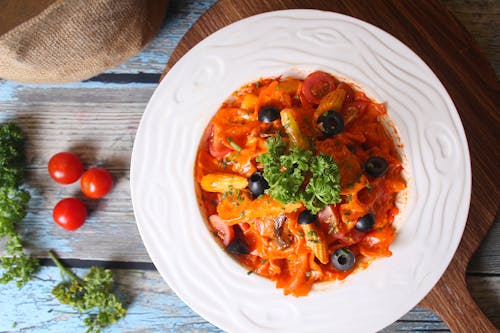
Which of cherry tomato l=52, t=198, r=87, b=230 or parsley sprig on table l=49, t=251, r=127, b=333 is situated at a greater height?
cherry tomato l=52, t=198, r=87, b=230

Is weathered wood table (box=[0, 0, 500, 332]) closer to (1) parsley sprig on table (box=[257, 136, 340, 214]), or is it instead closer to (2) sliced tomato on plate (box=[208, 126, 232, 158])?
(2) sliced tomato on plate (box=[208, 126, 232, 158])

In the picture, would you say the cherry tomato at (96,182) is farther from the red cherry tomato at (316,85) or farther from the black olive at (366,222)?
the black olive at (366,222)

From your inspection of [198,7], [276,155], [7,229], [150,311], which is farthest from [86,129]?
[276,155]

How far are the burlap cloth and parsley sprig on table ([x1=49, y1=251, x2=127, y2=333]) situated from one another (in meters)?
1.31

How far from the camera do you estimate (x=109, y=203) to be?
345 centimetres

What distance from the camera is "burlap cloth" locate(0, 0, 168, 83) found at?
2621mm

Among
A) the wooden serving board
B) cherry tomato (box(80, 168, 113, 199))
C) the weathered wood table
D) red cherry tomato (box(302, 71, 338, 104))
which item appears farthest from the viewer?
the weathered wood table

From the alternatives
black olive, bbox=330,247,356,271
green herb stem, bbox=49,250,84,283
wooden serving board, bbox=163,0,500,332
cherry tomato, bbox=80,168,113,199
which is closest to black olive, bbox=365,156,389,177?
black olive, bbox=330,247,356,271

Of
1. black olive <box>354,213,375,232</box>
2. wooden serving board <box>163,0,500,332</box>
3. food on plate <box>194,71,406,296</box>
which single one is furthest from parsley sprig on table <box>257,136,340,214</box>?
wooden serving board <box>163,0,500,332</box>

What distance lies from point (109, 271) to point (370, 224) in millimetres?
1808

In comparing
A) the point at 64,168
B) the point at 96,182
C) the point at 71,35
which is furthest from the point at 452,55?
the point at 64,168

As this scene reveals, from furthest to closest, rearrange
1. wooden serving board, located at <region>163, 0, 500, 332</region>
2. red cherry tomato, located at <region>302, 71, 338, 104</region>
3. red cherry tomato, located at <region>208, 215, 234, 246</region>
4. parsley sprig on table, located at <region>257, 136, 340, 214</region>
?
wooden serving board, located at <region>163, 0, 500, 332</region>, red cherry tomato, located at <region>208, 215, 234, 246</region>, red cherry tomato, located at <region>302, 71, 338, 104</region>, parsley sprig on table, located at <region>257, 136, 340, 214</region>

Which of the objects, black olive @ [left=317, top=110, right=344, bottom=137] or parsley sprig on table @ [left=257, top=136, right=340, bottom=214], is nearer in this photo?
parsley sprig on table @ [left=257, top=136, right=340, bottom=214]

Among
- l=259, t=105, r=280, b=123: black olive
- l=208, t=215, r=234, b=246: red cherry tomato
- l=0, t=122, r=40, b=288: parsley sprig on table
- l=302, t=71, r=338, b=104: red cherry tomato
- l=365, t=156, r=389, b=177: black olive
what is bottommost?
l=0, t=122, r=40, b=288: parsley sprig on table
